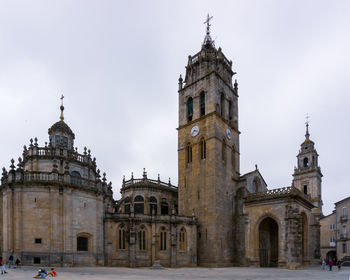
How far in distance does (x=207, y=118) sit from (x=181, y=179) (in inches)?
383

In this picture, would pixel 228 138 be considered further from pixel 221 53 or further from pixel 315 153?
pixel 315 153

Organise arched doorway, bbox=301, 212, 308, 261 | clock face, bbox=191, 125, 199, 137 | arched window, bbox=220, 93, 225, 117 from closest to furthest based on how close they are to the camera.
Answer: arched doorway, bbox=301, 212, 308, 261 < clock face, bbox=191, 125, 199, 137 < arched window, bbox=220, 93, 225, 117

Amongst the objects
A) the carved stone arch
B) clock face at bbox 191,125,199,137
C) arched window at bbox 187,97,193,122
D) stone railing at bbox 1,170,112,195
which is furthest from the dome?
the carved stone arch

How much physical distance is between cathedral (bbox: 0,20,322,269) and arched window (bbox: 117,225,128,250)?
13 centimetres

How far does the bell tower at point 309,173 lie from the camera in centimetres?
6856

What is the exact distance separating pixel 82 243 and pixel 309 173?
53357 millimetres

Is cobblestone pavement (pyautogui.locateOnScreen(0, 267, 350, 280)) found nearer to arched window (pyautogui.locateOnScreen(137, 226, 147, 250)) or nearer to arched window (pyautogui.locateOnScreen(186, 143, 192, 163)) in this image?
arched window (pyautogui.locateOnScreen(137, 226, 147, 250))

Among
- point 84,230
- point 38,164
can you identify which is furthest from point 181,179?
point 38,164

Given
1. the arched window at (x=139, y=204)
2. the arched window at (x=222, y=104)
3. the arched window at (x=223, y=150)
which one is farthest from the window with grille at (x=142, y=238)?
the arched window at (x=222, y=104)

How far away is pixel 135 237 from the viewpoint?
37.3m

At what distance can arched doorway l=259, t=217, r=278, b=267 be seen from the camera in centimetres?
4381

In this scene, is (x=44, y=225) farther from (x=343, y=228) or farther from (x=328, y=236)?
(x=328, y=236)

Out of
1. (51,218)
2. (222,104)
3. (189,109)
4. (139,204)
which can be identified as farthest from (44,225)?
(222,104)

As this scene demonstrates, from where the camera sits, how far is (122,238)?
37.3m
